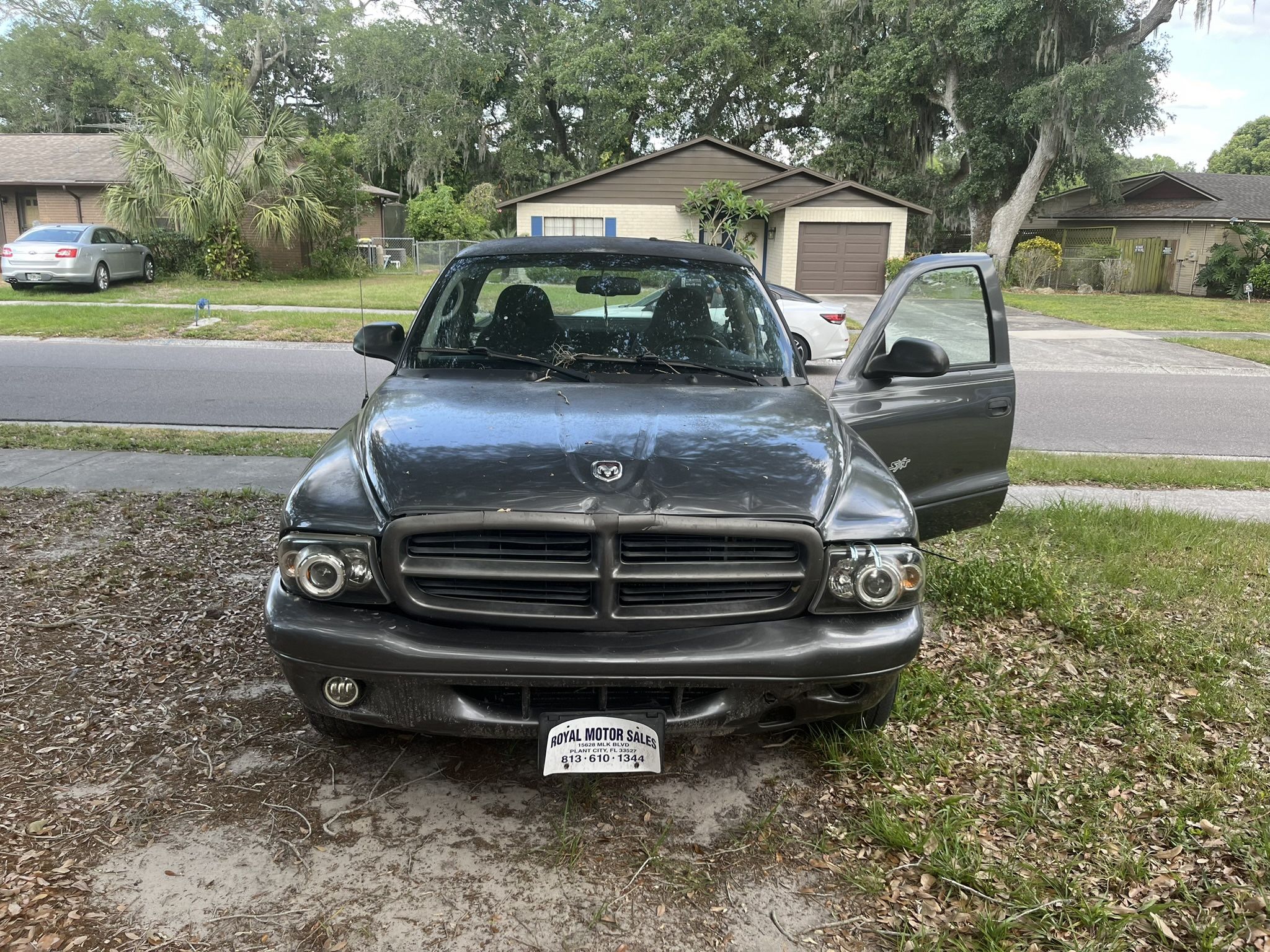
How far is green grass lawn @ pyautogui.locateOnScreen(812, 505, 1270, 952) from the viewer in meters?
2.63

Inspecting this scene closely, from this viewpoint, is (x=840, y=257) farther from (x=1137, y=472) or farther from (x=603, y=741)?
(x=603, y=741)

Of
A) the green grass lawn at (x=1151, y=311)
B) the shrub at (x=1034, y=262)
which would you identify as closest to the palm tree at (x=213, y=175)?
the green grass lawn at (x=1151, y=311)

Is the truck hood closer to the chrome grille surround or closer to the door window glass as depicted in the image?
the chrome grille surround

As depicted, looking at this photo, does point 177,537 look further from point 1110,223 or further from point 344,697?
point 1110,223

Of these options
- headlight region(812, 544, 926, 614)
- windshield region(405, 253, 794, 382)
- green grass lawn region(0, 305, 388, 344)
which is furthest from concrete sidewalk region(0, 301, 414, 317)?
headlight region(812, 544, 926, 614)

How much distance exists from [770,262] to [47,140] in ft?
82.5

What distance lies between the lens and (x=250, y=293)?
22375 mm

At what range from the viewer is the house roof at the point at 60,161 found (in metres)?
29.9

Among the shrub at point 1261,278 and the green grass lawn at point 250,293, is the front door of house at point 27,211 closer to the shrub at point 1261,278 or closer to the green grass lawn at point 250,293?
the green grass lawn at point 250,293

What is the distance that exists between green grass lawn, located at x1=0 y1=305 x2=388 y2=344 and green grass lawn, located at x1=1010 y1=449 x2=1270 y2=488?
11.1 m

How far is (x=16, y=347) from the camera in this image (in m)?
13.7

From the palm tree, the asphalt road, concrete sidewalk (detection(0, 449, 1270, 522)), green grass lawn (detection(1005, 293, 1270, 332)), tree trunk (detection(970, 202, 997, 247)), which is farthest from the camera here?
tree trunk (detection(970, 202, 997, 247))

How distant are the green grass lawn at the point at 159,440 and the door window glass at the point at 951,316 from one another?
4768 millimetres

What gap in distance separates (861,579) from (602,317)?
1971 millimetres
